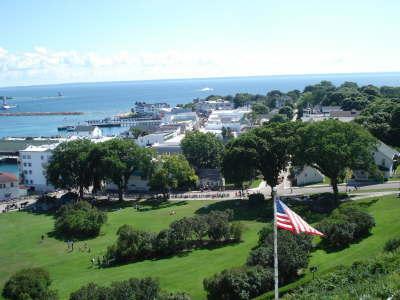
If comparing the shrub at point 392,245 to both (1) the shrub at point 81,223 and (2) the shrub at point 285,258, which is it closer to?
(2) the shrub at point 285,258

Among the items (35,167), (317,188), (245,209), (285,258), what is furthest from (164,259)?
(35,167)

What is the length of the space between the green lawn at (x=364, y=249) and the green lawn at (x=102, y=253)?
5895 mm

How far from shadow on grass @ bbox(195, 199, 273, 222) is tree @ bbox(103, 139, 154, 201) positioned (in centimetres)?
1354

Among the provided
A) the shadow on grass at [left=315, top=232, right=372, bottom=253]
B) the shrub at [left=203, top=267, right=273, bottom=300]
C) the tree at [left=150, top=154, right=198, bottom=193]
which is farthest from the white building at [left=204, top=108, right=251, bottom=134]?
the shrub at [left=203, top=267, right=273, bottom=300]

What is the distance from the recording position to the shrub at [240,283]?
31203 millimetres

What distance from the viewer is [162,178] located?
66250mm

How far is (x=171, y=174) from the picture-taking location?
66.9 metres

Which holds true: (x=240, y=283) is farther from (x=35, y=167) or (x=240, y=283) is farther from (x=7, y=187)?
(x=35, y=167)

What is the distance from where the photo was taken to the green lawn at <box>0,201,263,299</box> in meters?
37.9

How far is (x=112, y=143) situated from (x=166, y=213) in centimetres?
1680

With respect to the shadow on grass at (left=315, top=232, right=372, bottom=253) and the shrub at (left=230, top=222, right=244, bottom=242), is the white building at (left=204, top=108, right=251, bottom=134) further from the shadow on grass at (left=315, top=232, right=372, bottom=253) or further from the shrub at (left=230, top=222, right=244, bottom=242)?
the shadow on grass at (left=315, top=232, right=372, bottom=253)

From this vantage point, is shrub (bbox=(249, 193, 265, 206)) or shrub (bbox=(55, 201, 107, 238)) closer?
shrub (bbox=(55, 201, 107, 238))

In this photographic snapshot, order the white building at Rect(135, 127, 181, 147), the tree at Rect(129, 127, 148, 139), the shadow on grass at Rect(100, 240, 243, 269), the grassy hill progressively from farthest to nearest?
the tree at Rect(129, 127, 148, 139)
the white building at Rect(135, 127, 181, 147)
the shadow on grass at Rect(100, 240, 243, 269)
the grassy hill

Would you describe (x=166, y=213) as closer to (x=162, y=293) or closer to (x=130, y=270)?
(x=130, y=270)
